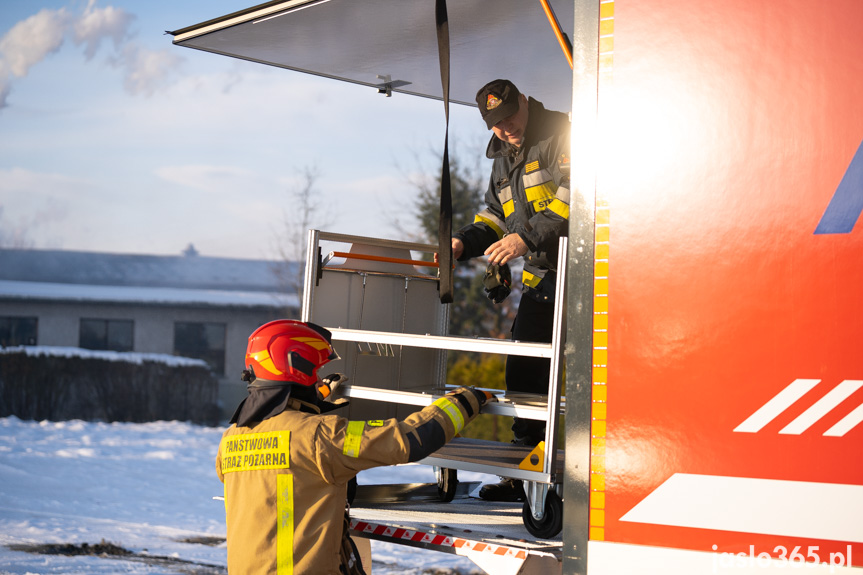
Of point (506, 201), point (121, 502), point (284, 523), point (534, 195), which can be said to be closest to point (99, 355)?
point (121, 502)

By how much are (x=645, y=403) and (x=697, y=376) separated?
0.17 meters

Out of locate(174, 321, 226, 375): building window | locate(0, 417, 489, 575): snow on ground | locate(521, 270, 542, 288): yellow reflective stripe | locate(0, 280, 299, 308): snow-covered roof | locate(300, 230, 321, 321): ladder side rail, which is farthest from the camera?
locate(174, 321, 226, 375): building window

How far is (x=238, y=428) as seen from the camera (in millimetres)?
3166

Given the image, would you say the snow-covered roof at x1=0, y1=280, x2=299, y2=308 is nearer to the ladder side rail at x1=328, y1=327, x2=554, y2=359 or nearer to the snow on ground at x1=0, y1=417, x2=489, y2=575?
the snow on ground at x1=0, y1=417, x2=489, y2=575

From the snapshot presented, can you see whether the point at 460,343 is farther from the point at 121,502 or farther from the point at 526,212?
the point at 121,502

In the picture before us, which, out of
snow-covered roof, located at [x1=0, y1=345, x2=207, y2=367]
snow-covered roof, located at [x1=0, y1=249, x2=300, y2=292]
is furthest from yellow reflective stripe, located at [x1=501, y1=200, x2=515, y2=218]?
snow-covered roof, located at [x1=0, y1=249, x2=300, y2=292]

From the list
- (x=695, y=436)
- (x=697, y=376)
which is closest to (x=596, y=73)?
(x=697, y=376)

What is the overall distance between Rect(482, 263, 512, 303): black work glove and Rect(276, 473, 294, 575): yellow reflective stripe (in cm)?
149

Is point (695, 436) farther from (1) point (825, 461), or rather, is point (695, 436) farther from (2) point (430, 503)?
(2) point (430, 503)

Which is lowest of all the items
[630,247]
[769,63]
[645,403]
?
[645,403]

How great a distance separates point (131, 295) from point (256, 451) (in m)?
27.0

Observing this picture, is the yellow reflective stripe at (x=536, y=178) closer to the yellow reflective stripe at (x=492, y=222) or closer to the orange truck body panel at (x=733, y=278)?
the yellow reflective stripe at (x=492, y=222)

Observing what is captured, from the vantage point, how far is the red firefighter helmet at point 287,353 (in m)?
3.09

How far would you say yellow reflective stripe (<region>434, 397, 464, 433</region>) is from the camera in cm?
305
